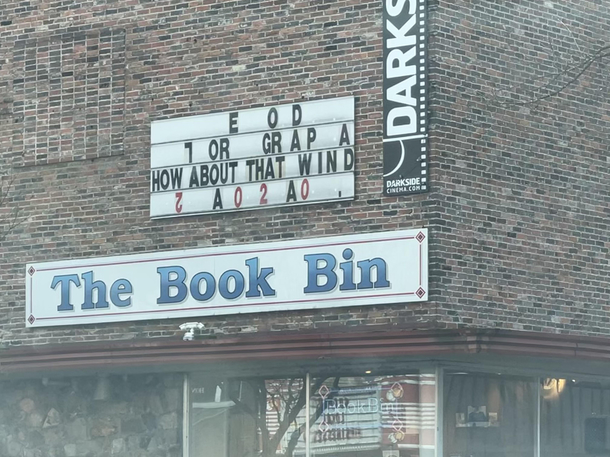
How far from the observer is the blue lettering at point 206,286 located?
16688mm

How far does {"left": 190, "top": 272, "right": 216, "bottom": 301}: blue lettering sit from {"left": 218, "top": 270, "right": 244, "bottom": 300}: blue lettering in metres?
0.12

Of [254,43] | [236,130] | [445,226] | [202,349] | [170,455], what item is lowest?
[170,455]

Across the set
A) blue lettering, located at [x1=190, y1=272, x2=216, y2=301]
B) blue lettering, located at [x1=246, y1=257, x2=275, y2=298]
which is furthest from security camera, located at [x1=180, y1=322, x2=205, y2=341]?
blue lettering, located at [x1=246, y1=257, x2=275, y2=298]

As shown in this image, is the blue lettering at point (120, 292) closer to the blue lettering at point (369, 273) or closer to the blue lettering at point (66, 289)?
the blue lettering at point (66, 289)

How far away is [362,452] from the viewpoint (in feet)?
51.9

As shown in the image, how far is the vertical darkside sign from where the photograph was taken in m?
15.4

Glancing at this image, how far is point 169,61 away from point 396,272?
4.67 m

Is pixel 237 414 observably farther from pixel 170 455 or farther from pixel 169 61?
pixel 169 61

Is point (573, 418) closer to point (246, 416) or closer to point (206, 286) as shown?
point (246, 416)

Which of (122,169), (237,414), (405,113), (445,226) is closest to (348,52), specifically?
(405,113)

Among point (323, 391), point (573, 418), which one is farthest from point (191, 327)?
point (573, 418)

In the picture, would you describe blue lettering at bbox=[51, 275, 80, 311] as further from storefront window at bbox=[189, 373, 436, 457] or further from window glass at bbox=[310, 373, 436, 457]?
window glass at bbox=[310, 373, 436, 457]

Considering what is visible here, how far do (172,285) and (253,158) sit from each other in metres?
2.05

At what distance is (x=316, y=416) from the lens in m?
16.2
